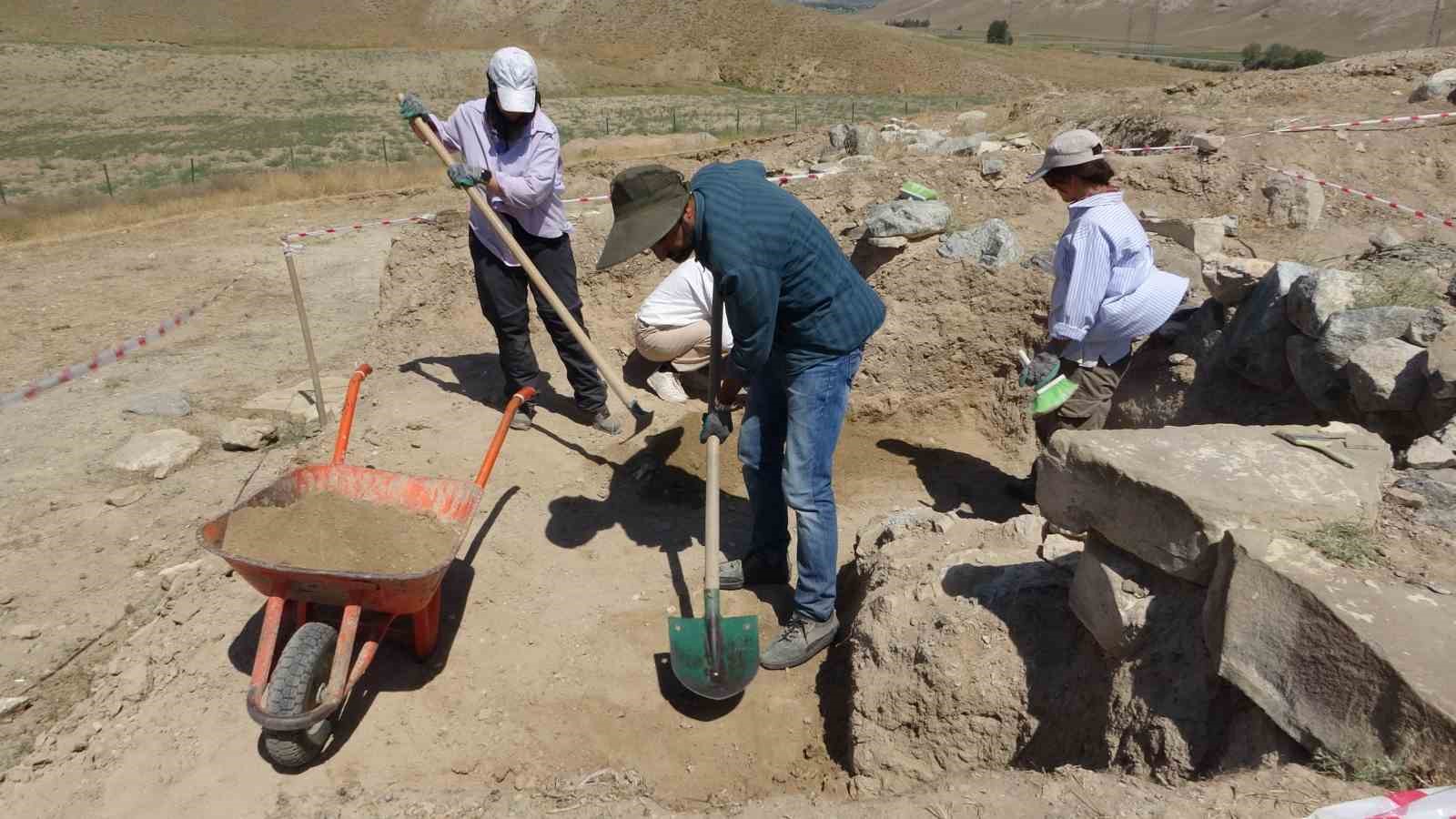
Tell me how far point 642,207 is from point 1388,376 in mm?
3228

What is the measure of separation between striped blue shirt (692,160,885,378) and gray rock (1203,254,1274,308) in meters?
2.71

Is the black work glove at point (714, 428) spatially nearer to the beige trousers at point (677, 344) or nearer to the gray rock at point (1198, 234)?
the beige trousers at point (677, 344)

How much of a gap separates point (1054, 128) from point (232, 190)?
12726mm

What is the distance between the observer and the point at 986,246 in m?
5.79

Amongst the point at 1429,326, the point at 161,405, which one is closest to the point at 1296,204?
the point at 1429,326

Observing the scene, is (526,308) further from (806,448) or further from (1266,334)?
(1266,334)

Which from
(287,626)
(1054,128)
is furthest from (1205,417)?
(1054,128)

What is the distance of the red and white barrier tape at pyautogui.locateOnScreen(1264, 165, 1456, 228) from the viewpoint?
6.25m

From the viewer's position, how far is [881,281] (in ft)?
19.5

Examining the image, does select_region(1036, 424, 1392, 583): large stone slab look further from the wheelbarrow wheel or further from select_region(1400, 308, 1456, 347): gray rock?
the wheelbarrow wheel

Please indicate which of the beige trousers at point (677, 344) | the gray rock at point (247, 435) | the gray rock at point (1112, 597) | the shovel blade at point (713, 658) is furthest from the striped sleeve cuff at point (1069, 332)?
the gray rock at point (247, 435)

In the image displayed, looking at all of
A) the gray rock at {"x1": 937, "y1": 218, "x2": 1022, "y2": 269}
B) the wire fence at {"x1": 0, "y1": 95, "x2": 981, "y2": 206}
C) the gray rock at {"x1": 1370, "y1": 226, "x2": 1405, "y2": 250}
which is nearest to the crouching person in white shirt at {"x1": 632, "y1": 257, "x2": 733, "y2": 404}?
the gray rock at {"x1": 937, "y1": 218, "x2": 1022, "y2": 269}

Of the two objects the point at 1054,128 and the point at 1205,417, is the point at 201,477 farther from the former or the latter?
the point at 1054,128

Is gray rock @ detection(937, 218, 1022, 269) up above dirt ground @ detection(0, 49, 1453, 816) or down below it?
above
